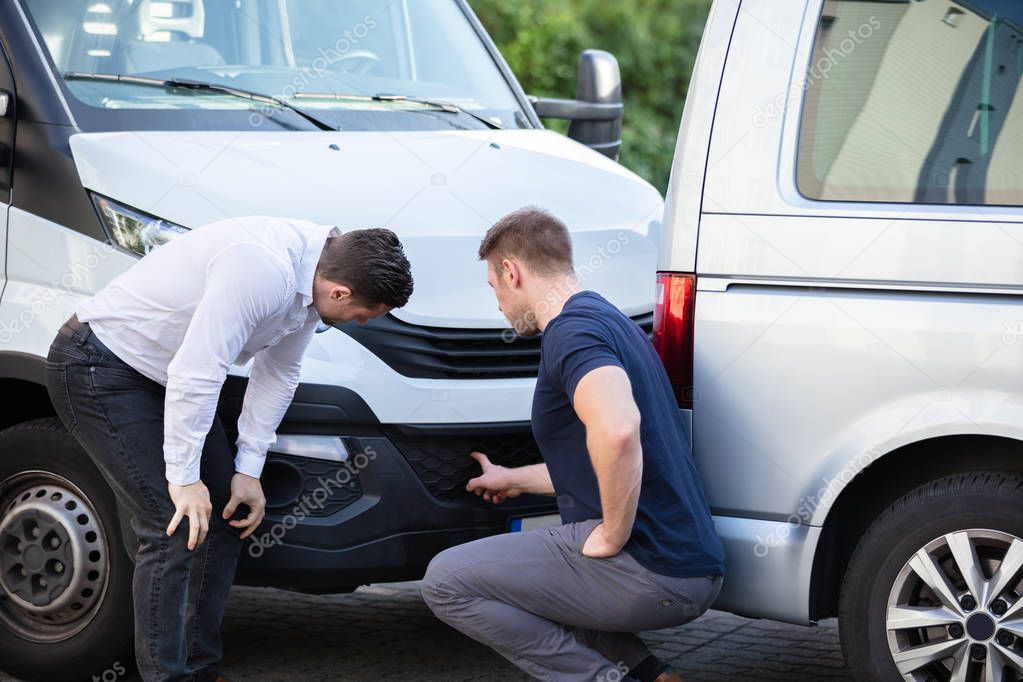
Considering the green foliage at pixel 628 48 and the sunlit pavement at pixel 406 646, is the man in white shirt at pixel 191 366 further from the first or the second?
the green foliage at pixel 628 48

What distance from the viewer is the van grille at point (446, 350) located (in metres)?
4.02

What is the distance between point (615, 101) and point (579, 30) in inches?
340

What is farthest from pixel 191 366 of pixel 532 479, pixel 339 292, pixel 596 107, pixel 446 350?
pixel 596 107

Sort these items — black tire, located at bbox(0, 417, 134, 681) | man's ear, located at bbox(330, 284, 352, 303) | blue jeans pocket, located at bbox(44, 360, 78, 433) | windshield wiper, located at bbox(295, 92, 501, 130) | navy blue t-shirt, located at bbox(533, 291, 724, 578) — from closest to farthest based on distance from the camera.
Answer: navy blue t-shirt, located at bbox(533, 291, 724, 578) → man's ear, located at bbox(330, 284, 352, 303) → blue jeans pocket, located at bbox(44, 360, 78, 433) → black tire, located at bbox(0, 417, 134, 681) → windshield wiper, located at bbox(295, 92, 501, 130)

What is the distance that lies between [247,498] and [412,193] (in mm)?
1090

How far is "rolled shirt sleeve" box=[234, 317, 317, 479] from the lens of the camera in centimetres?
384

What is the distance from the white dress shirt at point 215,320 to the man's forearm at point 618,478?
936 mm

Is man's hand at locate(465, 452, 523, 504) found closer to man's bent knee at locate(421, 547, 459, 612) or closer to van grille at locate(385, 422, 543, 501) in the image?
van grille at locate(385, 422, 543, 501)

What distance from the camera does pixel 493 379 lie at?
4.16 m

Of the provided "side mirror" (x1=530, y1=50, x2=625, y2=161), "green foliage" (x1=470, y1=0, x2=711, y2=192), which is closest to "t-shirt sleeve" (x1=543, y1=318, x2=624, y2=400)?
"side mirror" (x1=530, y1=50, x2=625, y2=161)

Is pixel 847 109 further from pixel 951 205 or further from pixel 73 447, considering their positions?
pixel 73 447

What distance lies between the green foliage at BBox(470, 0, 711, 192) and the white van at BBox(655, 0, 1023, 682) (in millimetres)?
8959

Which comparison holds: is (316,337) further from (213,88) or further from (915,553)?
(915,553)

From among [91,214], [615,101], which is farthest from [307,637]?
[615,101]
